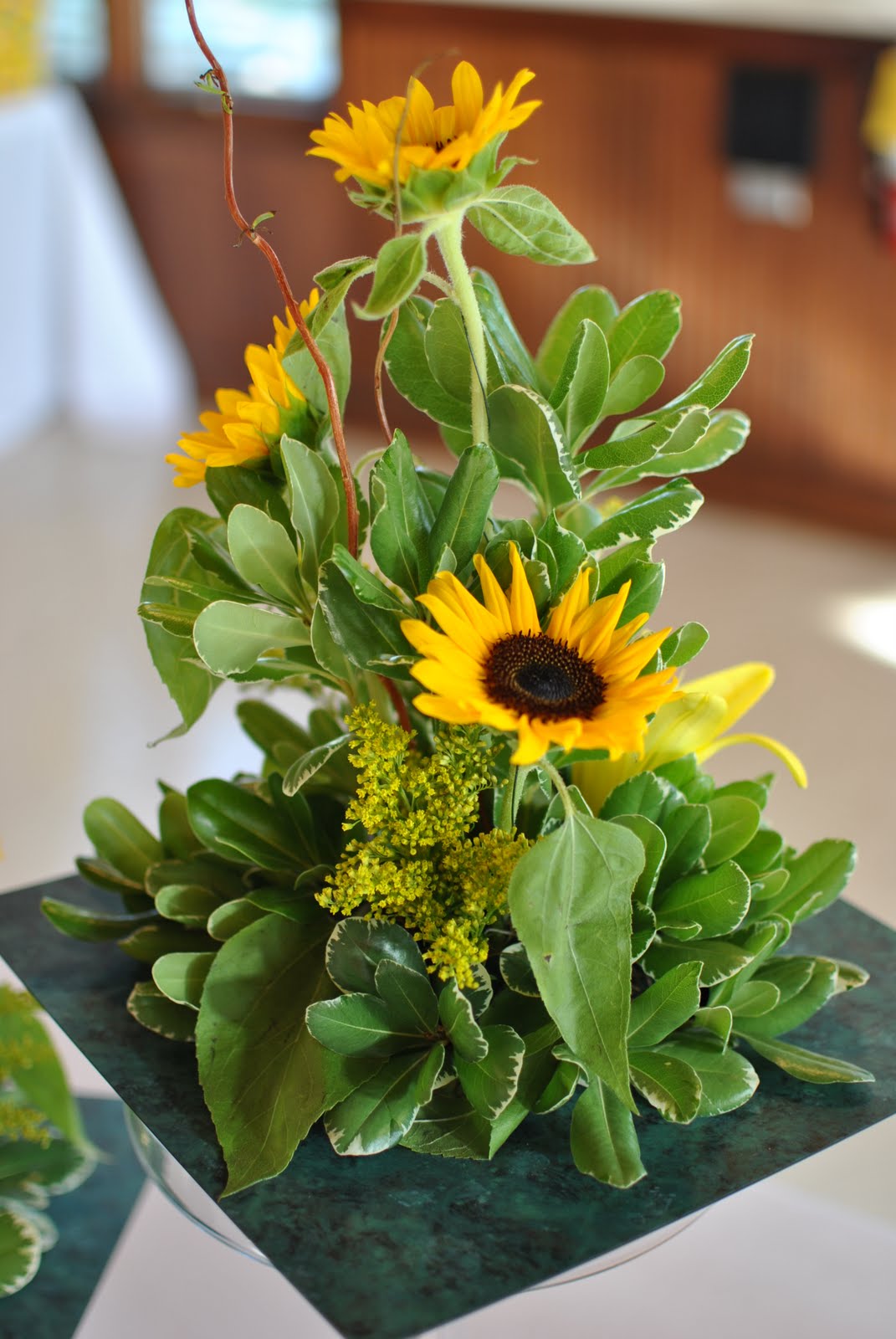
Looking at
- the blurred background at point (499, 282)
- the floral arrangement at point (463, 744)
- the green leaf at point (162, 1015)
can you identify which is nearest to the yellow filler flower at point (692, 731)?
the floral arrangement at point (463, 744)

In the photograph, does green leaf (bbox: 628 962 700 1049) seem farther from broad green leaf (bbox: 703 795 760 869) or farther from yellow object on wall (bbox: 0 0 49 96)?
yellow object on wall (bbox: 0 0 49 96)

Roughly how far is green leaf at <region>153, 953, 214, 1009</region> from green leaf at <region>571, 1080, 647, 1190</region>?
18cm

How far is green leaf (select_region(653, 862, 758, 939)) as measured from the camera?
0.68m

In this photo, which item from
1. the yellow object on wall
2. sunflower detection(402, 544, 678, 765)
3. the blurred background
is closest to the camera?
sunflower detection(402, 544, 678, 765)

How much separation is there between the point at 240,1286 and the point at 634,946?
34cm

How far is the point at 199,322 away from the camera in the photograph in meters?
4.15

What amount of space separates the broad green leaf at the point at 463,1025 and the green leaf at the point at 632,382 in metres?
0.26

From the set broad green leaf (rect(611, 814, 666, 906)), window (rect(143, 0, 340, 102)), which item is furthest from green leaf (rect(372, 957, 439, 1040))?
window (rect(143, 0, 340, 102))

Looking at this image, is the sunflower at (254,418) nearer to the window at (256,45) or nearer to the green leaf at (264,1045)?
the green leaf at (264,1045)

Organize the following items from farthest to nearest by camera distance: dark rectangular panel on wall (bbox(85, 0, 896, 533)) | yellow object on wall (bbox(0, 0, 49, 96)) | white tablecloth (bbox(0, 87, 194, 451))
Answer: white tablecloth (bbox(0, 87, 194, 451)) < yellow object on wall (bbox(0, 0, 49, 96)) < dark rectangular panel on wall (bbox(85, 0, 896, 533))

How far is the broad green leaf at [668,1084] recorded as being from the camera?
649 mm

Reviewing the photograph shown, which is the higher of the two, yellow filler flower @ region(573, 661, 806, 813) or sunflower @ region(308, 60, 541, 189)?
sunflower @ region(308, 60, 541, 189)

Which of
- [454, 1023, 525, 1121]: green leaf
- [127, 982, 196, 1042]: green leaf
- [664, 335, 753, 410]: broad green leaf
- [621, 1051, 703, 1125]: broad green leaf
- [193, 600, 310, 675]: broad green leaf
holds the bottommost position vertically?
[127, 982, 196, 1042]: green leaf

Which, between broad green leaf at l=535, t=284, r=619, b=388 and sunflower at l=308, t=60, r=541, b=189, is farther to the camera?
broad green leaf at l=535, t=284, r=619, b=388
